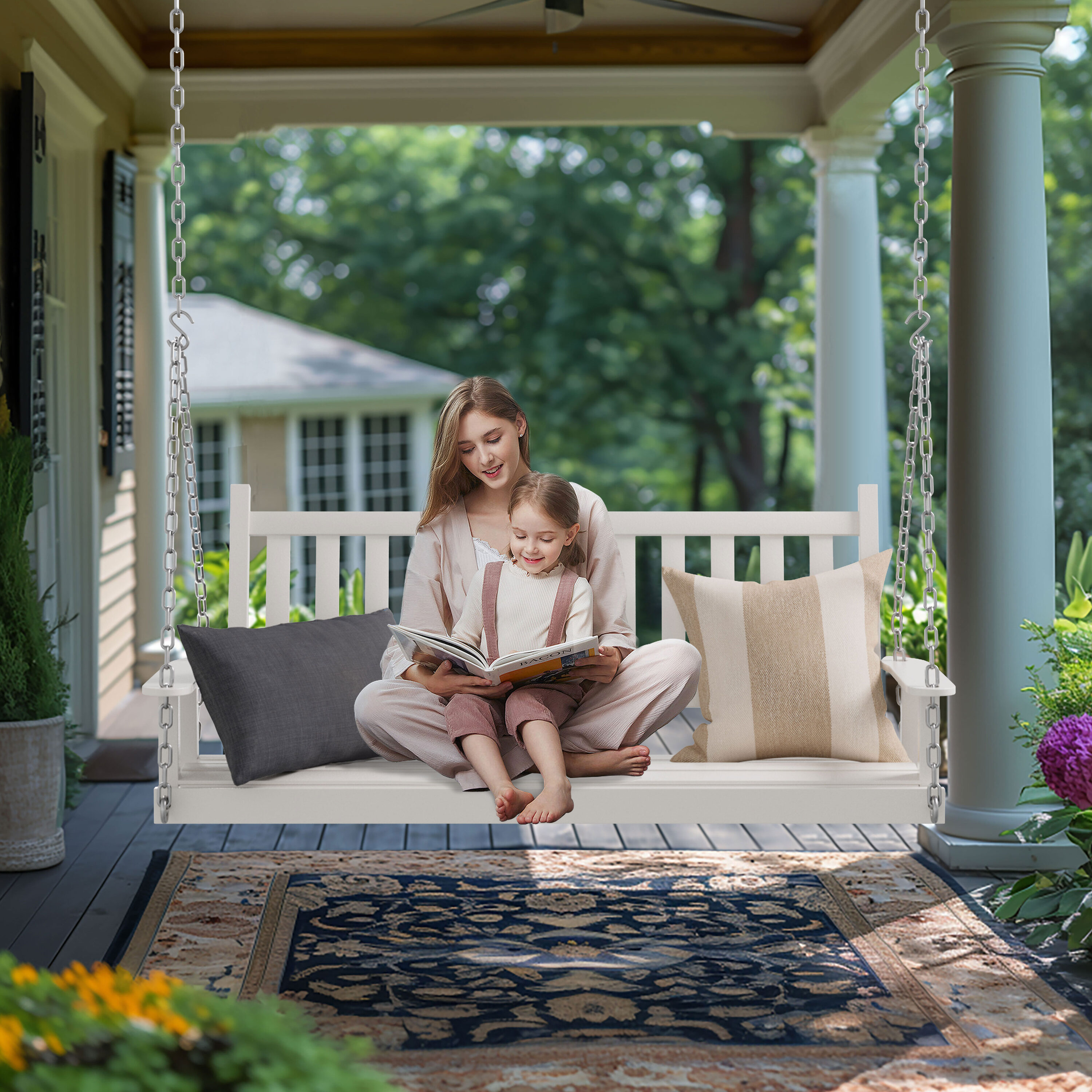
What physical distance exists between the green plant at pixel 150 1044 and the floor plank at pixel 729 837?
7.91ft

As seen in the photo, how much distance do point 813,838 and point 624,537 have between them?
1175mm

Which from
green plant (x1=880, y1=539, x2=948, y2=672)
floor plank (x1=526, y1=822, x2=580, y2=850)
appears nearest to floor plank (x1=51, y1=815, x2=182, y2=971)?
floor plank (x1=526, y1=822, x2=580, y2=850)

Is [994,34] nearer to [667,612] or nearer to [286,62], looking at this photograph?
[667,612]

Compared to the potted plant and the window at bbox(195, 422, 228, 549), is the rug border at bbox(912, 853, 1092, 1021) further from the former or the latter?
the window at bbox(195, 422, 228, 549)

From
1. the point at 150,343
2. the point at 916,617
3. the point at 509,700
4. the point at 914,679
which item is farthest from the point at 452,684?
the point at 150,343

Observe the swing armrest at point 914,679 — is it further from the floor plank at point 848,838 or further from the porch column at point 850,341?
the porch column at point 850,341

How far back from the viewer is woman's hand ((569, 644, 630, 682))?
2402 millimetres

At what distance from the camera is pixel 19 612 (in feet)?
10.5

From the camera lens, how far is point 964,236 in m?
3.14

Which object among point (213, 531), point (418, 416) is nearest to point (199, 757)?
point (213, 531)

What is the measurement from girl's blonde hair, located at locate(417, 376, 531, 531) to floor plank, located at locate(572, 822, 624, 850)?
47.5 inches

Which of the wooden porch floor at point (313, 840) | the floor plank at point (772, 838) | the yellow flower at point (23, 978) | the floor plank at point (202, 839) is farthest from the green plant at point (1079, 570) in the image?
the yellow flower at point (23, 978)

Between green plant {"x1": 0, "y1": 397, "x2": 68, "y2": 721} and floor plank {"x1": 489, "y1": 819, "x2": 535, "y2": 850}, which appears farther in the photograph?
floor plank {"x1": 489, "y1": 819, "x2": 535, "y2": 850}

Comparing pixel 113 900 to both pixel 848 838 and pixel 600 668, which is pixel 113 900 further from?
pixel 848 838
